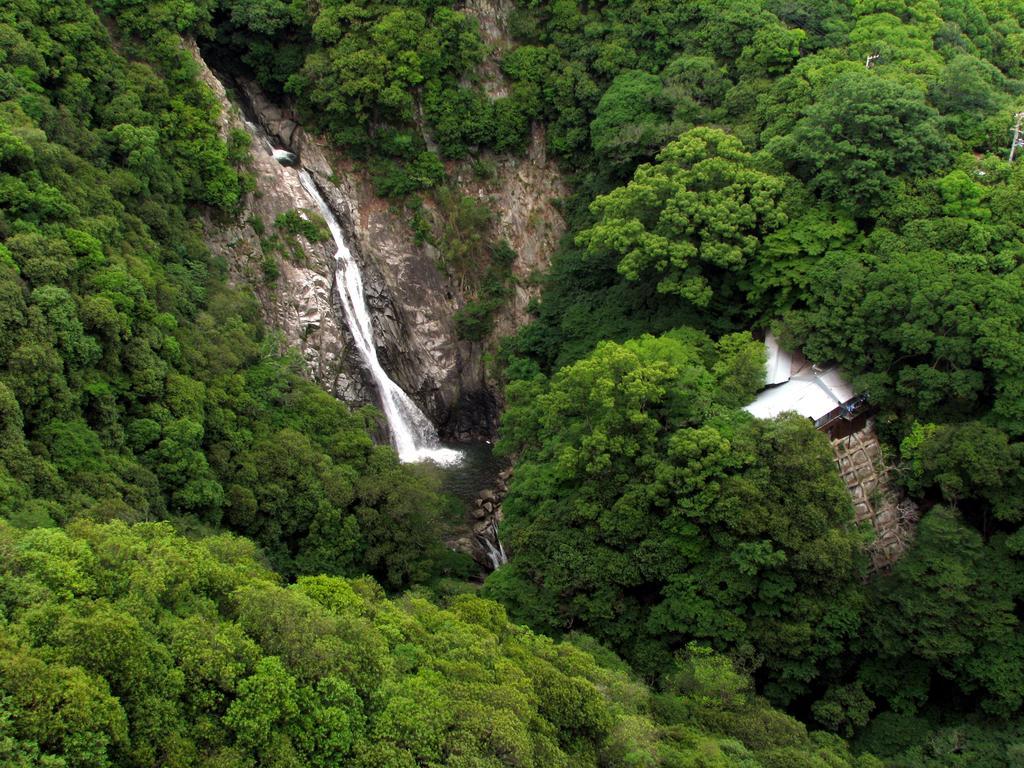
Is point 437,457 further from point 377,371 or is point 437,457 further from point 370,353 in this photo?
point 370,353

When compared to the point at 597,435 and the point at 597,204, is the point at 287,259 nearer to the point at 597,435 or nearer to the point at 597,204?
the point at 597,204

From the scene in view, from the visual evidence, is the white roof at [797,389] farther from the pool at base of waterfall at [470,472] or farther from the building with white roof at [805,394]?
the pool at base of waterfall at [470,472]

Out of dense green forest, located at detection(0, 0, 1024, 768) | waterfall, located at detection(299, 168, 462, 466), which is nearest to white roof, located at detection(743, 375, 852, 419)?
dense green forest, located at detection(0, 0, 1024, 768)

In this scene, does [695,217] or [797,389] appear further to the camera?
[695,217]

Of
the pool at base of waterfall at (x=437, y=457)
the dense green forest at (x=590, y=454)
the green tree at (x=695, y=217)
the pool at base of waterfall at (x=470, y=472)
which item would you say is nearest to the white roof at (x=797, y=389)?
the dense green forest at (x=590, y=454)

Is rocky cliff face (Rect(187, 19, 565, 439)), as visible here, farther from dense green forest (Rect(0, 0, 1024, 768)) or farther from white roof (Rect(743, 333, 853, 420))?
white roof (Rect(743, 333, 853, 420))

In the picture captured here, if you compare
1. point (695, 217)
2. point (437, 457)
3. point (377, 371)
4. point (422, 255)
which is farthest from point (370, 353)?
point (695, 217)
